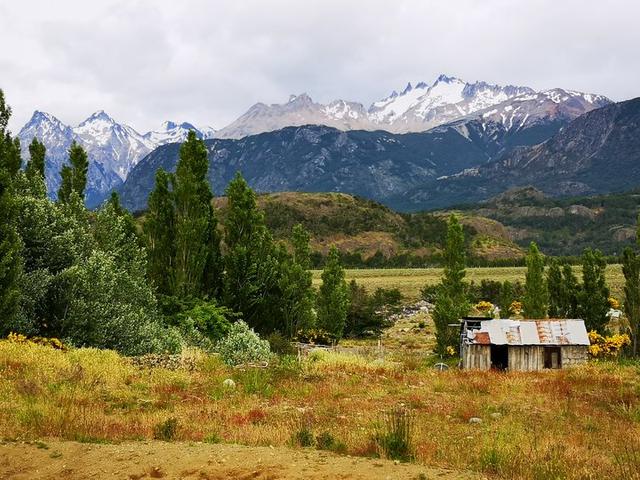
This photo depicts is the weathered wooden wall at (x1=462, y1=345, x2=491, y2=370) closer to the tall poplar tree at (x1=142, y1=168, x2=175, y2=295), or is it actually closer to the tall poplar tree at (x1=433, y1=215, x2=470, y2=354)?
the tall poplar tree at (x1=433, y1=215, x2=470, y2=354)

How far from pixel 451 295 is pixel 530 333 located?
1021 cm

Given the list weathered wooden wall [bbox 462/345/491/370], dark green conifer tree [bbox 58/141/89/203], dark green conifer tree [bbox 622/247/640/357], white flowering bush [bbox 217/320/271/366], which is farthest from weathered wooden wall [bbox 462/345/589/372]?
dark green conifer tree [bbox 58/141/89/203]

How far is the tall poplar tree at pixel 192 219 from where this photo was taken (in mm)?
31344

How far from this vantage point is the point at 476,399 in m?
19.6

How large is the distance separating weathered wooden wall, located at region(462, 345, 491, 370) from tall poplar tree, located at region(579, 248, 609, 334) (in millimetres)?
12156

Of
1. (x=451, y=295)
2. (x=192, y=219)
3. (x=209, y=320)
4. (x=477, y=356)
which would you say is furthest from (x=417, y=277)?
(x=209, y=320)

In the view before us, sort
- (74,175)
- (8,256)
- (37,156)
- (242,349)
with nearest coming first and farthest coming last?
(8,256)
(242,349)
(37,156)
(74,175)

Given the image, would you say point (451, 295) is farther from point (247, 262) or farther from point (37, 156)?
point (37, 156)

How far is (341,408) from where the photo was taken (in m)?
16.7

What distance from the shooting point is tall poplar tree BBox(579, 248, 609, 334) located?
42500 mm

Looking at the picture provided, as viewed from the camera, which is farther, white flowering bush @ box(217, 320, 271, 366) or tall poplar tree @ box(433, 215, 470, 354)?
tall poplar tree @ box(433, 215, 470, 354)

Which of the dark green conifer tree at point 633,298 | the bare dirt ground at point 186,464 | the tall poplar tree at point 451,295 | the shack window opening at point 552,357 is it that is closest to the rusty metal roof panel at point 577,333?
the shack window opening at point 552,357

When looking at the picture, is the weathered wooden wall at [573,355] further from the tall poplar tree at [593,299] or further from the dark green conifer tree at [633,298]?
the tall poplar tree at [593,299]

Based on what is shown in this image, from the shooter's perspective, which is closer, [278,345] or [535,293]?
[278,345]
